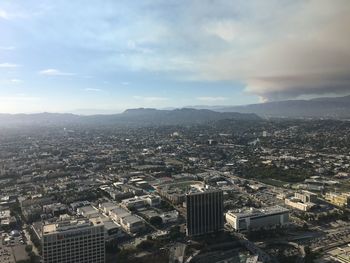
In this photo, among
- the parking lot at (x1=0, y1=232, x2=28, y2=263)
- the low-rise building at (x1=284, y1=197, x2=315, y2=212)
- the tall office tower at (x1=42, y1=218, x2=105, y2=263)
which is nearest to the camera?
the tall office tower at (x1=42, y1=218, x2=105, y2=263)

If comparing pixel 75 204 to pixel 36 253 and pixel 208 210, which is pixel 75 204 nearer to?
pixel 36 253

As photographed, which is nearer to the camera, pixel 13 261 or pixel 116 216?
pixel 13 261

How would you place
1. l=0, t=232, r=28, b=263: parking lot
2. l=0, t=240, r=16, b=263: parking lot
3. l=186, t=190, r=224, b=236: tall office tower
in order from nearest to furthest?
l=0, t=240, r=16, b=263: parking lot, l=0, t=232, r=28, b=263: parking lot, l=186, t=190, r=224, b=236: tall office tower

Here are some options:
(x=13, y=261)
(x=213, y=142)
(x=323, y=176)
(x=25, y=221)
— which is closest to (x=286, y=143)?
(x=213, y=142)

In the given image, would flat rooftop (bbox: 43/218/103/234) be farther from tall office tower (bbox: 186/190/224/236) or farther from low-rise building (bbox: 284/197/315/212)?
low-rise building (bbox: 284/197/315/212)

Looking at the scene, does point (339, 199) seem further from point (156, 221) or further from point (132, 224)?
point (132, 224)

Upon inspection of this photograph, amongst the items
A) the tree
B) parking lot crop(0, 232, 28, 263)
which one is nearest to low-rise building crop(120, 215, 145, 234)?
the tree

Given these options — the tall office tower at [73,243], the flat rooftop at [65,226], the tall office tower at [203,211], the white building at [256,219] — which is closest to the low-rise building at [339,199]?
the white building at [256,219]
